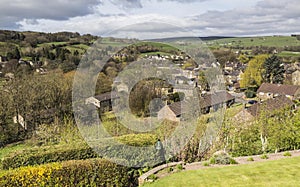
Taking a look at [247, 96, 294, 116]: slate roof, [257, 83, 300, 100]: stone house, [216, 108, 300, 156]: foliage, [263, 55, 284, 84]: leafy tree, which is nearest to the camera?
[216, 108, 300, 156]: foliage

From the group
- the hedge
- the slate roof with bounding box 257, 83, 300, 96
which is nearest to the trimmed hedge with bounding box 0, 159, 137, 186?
the hedge

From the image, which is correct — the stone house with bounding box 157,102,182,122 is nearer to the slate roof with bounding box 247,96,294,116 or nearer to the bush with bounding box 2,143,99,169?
the slate roof with bounding box 247,96,294,116

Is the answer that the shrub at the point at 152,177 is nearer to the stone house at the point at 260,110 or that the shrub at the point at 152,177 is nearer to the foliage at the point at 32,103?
the stone house at the point at 260,110

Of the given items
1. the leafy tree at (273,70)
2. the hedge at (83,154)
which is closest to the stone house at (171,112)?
the hedge at (83,154)

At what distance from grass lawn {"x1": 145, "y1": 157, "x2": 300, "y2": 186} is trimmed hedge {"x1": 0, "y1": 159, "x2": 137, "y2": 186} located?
1.38 meters

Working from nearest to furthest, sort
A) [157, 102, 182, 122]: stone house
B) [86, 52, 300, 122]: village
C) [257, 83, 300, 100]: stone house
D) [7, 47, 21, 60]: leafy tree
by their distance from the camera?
[86, 52, 300, 122]: village < [157, 102, 182, 122]: stone house < [257, 83, 300, 100]: stone house < [7, 47, 21, 60]: leafy tree

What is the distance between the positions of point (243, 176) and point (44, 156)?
21.0ft

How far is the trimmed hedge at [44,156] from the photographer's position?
853 centimetres

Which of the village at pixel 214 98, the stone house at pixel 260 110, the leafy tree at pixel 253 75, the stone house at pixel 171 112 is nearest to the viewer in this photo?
the stone house at pixel 260 110

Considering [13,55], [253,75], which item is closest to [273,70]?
[253,75]

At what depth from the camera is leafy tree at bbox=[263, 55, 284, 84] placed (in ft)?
139

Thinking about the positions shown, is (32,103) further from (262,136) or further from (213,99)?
(213,99)

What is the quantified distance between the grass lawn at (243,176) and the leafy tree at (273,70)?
38.2 metres

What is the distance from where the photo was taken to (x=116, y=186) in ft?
26.2
